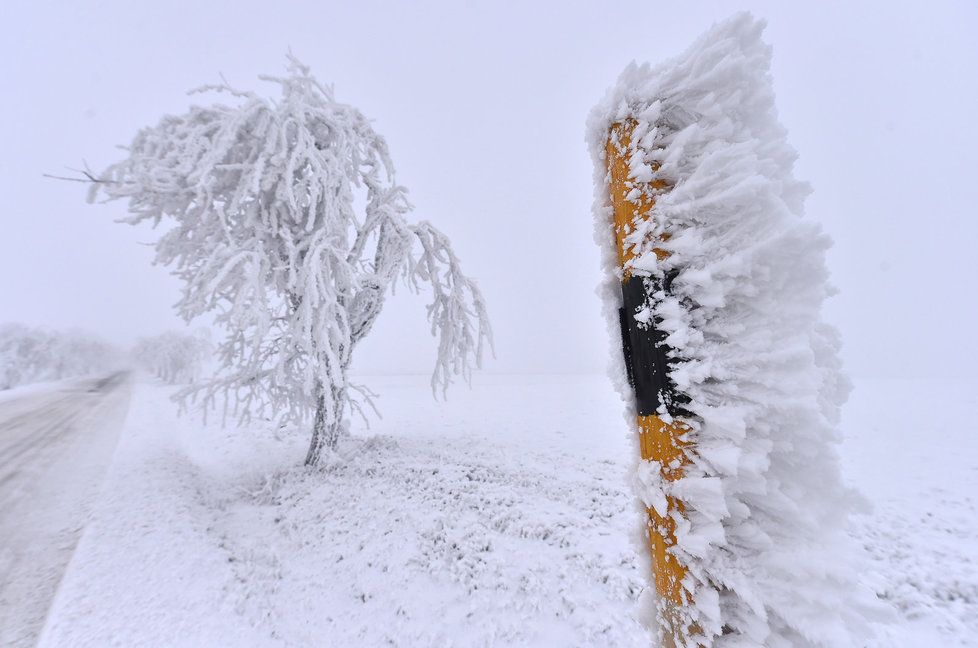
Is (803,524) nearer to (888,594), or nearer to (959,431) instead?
(888,594)

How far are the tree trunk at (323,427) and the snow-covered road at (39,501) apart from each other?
2956 millimetres

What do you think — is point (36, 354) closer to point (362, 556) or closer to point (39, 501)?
point (39, 501)

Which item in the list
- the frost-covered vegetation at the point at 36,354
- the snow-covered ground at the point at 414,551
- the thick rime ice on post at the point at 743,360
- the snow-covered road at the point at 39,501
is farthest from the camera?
the frost-covered vegetation at the point at 36,354

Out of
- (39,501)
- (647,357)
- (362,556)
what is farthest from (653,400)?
(39,501)

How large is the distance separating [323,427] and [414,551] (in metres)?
3.52

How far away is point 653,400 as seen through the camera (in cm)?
89

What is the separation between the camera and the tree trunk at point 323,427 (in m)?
7.00

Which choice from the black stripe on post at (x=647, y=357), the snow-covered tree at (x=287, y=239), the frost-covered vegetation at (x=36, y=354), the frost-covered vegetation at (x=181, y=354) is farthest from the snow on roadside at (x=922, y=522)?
the frost-covered vegetation at (x=36, y=354)

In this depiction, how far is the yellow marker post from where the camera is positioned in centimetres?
88

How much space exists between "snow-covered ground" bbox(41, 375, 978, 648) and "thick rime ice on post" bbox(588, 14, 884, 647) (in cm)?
23

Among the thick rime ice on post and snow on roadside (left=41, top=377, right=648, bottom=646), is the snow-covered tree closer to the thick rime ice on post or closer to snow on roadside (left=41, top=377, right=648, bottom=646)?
snow on roadside (left=41, top=377, right=648, bottom=646)

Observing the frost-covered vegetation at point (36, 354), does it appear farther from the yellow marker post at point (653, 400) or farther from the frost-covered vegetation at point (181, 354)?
the yellow marker post at point (653, 400)

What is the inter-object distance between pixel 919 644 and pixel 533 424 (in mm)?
10050

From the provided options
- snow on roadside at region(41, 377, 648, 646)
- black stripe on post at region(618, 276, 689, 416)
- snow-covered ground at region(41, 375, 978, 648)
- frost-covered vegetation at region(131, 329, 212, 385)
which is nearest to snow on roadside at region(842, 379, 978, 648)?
snow-covered ground at region(41, 375, 978, 648)
